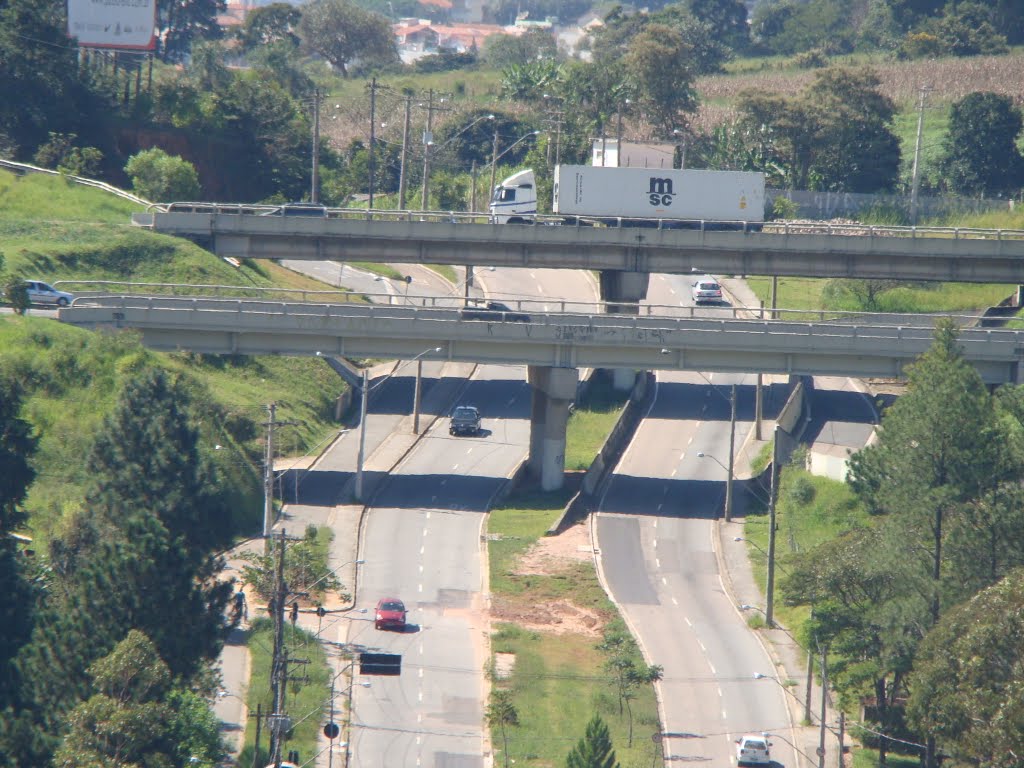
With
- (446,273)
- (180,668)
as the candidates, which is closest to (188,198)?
(446,273)

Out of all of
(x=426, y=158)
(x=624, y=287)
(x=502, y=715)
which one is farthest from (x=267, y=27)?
(x=502, y=715)

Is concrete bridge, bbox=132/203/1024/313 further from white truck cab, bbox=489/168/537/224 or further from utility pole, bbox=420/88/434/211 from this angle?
utility pole, bbox=420/88/434/211

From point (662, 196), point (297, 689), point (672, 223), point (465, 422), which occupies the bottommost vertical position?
point (297, 689)

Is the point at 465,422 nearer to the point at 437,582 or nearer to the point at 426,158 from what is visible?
the point at 437,582

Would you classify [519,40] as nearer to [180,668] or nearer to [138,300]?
[138,300]

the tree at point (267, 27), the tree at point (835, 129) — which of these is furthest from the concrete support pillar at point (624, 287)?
the tree at point (267, 27)

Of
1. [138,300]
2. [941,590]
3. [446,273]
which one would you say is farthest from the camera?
[446,273]
